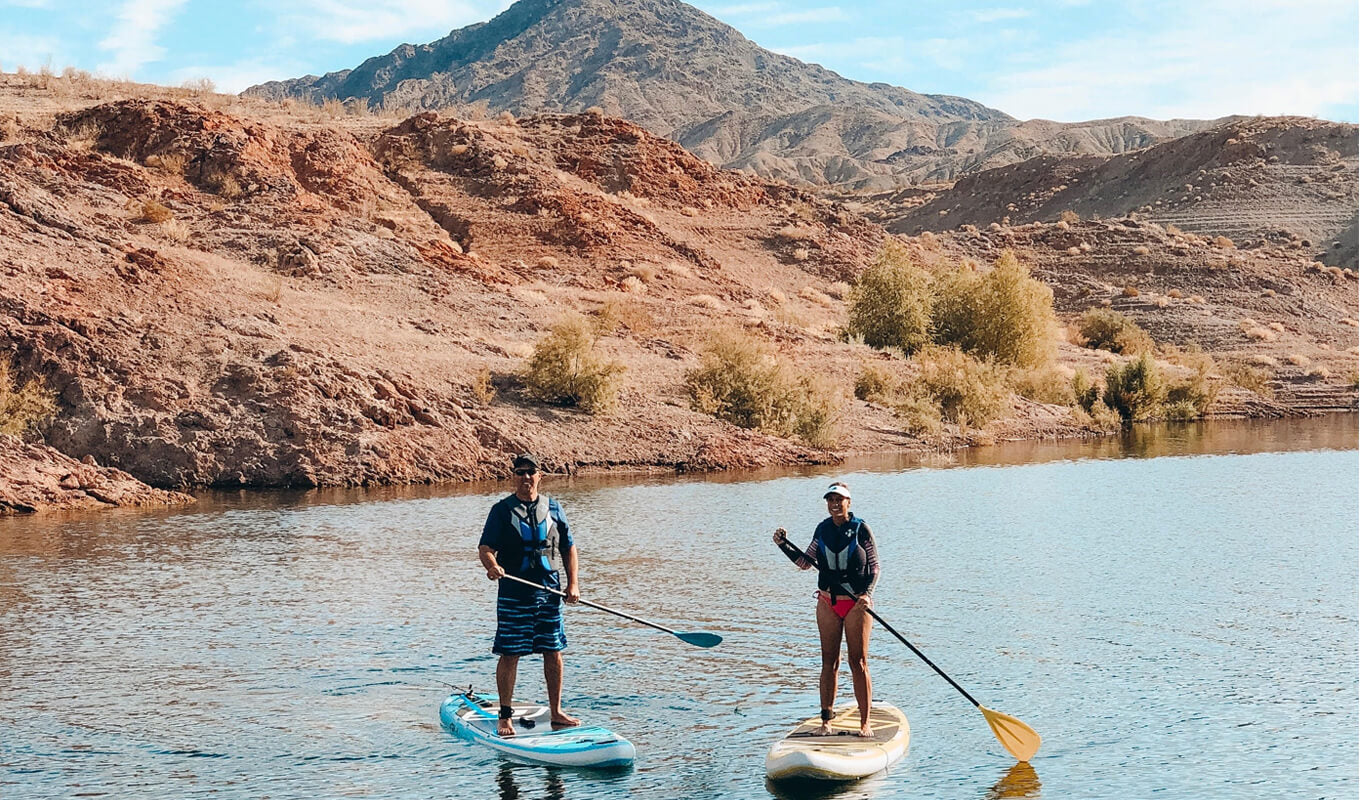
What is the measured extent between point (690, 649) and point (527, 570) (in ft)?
12.6

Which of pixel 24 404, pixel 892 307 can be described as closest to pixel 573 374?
pixel 24 404

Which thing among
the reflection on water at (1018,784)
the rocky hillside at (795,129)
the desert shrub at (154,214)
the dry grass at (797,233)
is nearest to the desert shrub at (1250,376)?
the dry grass at (797,233)

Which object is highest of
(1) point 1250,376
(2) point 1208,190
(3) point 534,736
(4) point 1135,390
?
(2) point 1208,190

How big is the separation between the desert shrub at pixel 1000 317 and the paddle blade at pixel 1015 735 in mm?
36516

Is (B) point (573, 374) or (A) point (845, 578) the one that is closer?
(A) point (845, 578)

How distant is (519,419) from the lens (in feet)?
108

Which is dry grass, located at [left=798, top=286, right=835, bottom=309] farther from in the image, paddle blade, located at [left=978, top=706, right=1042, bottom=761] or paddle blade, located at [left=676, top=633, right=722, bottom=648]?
paddle blade, located at [left=978, top=706, right=1042, bottom=761]

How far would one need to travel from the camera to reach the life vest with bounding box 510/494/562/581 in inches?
420

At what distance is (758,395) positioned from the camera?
35938 mm

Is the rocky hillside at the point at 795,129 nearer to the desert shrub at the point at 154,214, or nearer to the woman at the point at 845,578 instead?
the desert shrub at the point at 154,214

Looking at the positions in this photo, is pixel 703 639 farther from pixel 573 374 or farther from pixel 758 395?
pixel 758 395

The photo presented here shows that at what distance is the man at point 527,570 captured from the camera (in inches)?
419

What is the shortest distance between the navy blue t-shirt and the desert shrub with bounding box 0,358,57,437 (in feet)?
66.1

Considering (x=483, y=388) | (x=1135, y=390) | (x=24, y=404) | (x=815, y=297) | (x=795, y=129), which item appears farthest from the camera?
(x=795, y=129)
